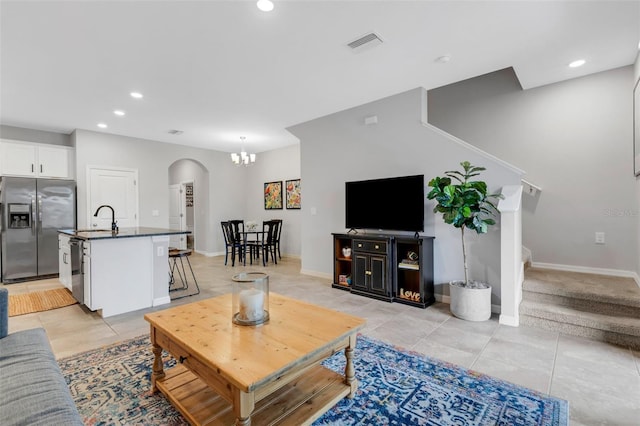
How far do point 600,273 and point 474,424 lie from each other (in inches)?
127

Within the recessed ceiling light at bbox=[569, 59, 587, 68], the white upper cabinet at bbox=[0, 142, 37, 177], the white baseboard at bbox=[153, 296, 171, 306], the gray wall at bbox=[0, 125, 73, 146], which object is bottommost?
the white baseboard at bbox=[153, 296, 171, 306]

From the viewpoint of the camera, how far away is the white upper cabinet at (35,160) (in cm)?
516

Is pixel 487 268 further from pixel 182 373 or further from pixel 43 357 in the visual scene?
pixel 43 357

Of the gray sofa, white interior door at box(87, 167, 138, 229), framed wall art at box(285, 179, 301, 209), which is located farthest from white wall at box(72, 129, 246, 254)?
the gray sofa

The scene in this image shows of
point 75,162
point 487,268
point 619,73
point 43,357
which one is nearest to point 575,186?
point 619,73

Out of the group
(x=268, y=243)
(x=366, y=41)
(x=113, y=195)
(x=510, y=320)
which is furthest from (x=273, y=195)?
(x=510, y=320)

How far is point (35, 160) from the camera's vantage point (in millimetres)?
5418

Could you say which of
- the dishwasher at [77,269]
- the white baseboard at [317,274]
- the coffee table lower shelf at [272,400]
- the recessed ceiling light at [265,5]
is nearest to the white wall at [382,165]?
the white baseboard at [317,274]

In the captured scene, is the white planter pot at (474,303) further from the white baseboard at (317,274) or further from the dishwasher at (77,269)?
the dishwasher at (77,269)

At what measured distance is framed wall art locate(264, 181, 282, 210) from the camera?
749cm

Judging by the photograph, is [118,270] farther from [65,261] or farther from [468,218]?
[468,218]

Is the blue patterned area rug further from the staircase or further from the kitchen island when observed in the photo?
the staircase

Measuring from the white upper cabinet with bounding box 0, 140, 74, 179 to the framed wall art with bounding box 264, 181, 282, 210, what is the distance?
3967 mm

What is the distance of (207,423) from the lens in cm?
151
